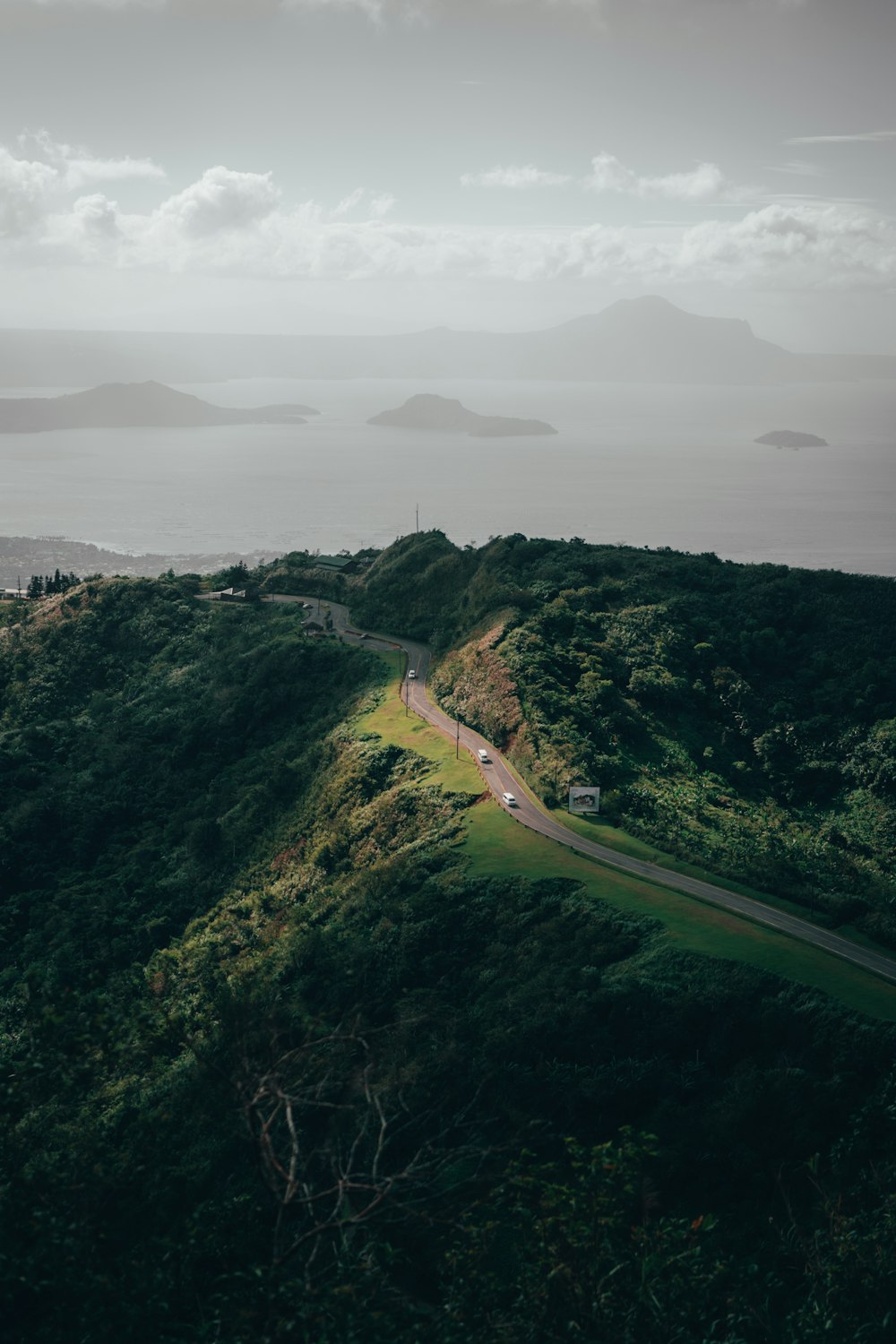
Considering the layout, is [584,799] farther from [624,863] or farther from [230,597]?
[230,597]

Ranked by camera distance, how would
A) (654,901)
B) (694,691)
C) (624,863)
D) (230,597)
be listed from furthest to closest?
(230,597)
(694,691)
(624,863)
(654,901)

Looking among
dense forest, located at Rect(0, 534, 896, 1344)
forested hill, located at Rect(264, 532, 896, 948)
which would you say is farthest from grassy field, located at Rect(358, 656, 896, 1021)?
forested hill, located at Rect(264, 532, 896, 948)

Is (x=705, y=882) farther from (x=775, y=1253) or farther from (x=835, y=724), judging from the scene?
(x=835, y=724)

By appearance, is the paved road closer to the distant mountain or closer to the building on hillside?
the building on hillside

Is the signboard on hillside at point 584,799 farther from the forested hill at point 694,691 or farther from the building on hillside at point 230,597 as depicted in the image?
the building on hillside at point 230,597

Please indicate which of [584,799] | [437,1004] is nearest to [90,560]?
[584,799]

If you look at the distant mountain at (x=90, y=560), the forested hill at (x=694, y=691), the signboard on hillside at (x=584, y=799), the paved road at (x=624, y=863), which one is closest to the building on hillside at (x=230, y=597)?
the forested hill at (x=694, y=691)

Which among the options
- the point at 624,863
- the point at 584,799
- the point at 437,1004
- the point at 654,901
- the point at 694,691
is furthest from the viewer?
the point at 694,691

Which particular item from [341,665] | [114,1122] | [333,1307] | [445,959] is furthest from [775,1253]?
[341,665]
